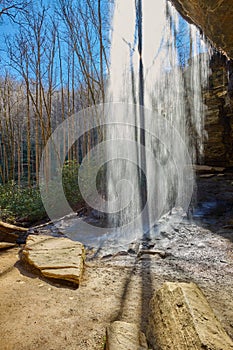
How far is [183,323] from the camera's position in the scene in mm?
1116

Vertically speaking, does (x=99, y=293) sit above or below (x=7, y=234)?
below

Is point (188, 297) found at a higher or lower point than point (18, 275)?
higher

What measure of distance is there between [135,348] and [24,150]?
50.6ft

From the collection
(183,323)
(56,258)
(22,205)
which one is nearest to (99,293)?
(56,258)

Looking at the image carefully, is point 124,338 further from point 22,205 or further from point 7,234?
point 22,205

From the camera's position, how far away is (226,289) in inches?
81.3

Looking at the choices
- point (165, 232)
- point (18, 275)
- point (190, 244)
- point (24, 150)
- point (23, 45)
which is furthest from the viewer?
point (24, 150)

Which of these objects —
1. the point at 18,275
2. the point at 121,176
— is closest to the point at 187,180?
the point at 121,176

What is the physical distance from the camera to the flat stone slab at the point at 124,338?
44.2 inches

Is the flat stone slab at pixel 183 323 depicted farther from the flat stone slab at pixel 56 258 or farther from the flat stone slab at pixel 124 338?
the flat stone slab at pixel 56 258

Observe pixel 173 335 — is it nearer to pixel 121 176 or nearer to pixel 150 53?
pixel 121 176

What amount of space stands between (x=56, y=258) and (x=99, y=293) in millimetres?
720

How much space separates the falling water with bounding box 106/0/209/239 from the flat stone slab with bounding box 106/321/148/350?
12.4 feet

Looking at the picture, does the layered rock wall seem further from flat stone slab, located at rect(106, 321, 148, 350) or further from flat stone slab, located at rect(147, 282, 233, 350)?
flat stone slab, located at rect(106, 321, 148, 350)
